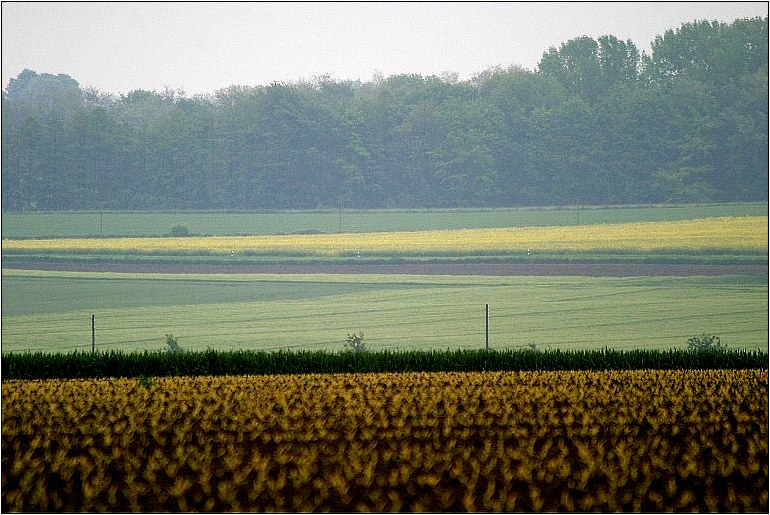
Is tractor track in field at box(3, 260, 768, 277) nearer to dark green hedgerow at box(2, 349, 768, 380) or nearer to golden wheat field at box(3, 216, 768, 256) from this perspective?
golden wheat field at box(3, 216, 768, 256)

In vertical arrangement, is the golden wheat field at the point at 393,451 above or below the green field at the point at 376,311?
above

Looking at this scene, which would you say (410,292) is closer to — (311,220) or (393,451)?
(311,220)

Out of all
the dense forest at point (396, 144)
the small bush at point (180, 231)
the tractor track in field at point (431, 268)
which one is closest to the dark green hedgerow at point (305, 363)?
the tractor track in field at point (431, 268)

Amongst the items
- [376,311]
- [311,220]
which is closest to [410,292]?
[376,311]

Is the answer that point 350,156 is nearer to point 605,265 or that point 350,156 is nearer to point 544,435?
point 605,265

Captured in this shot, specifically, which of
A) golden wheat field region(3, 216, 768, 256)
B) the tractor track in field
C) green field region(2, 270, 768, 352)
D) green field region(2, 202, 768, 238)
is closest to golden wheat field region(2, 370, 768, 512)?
green field region(2, 270, 768, 352)

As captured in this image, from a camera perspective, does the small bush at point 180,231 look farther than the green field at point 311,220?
No

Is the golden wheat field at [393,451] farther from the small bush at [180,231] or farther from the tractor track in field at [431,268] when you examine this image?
the small bush at [180,231]

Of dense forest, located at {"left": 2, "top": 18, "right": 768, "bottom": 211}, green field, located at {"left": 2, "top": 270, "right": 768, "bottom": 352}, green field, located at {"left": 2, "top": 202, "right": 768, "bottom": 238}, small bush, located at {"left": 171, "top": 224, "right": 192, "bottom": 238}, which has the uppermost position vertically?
dense forest, located at {"left": 2, "top": 18, "right": 768, "bottom": 211}
